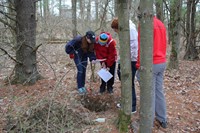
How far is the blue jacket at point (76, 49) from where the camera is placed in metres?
5.41

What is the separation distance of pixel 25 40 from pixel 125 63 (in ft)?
10.6

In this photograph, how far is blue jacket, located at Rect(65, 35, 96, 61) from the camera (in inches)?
213

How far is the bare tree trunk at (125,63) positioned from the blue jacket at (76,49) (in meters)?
1.99

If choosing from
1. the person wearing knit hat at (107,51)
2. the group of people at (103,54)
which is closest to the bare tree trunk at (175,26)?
the group of people at (103,54)

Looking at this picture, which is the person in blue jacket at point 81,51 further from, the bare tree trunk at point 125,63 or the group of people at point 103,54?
the bare tree trunk at point 125,63

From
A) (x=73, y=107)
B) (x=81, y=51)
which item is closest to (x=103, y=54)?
(x=81, y=51)

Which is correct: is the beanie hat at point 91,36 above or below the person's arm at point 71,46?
above

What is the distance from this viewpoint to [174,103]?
5520 millimetres

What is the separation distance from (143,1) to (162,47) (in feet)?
4.34

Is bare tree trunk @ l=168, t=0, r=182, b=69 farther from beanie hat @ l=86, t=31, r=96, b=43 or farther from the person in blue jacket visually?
beanie hat @ l=86, t=31, r=96, b=43

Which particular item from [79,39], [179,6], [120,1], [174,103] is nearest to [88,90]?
[79,39]

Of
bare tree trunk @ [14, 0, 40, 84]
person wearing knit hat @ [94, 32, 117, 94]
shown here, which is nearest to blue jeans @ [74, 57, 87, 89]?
person wearing knit hat @ [94, 32, 117, 94]

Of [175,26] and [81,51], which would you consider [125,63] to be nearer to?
[81,51]

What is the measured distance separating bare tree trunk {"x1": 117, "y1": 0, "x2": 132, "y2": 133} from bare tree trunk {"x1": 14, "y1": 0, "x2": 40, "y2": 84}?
2.83 metres
